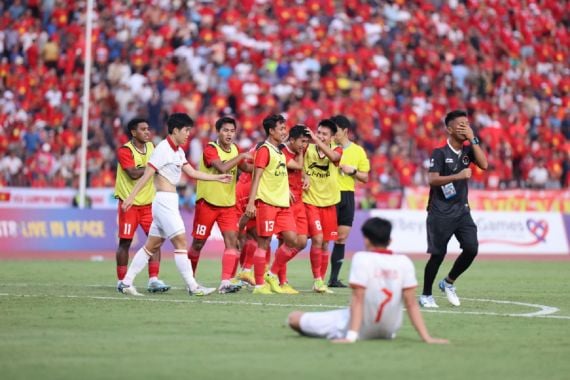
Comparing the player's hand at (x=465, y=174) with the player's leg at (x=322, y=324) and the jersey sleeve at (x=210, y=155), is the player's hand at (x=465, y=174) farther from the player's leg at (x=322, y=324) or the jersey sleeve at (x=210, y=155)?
the player's leg at (x=322, y=324)

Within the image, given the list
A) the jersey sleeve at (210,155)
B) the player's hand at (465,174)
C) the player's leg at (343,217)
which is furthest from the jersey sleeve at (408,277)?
the player's leg at (343,217)

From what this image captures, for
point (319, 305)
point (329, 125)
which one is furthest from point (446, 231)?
point (329, 125)

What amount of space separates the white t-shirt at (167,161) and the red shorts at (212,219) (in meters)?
1.23

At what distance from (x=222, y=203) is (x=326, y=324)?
6.40m

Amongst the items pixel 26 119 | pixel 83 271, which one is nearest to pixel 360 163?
pixel 83 271

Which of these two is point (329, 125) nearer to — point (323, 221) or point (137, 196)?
point (323, 221)

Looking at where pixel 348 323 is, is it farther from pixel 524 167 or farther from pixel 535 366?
pixel 524 167

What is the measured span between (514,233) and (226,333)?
68.9 ft

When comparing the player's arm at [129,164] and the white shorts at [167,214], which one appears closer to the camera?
the white shorts at [167,214]

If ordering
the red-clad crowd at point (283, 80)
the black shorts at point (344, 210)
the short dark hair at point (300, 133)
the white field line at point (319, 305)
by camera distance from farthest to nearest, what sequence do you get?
the red-clad crowd at point (283, 80)
the black shorts at point (344, 210)
the short dark hair at point (300, 133)
the white field line at point (319, 305)

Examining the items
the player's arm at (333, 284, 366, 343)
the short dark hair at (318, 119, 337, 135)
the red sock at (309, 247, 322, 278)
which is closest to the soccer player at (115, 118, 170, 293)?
the red sock at (309, 247, 322, 278)

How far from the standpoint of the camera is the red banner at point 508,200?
3344cm

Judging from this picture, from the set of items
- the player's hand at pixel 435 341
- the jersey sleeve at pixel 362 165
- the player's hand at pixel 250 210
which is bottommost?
the player's hand at pixel 435 341

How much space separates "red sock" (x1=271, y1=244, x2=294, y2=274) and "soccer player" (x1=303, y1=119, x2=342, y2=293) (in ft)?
1.84
